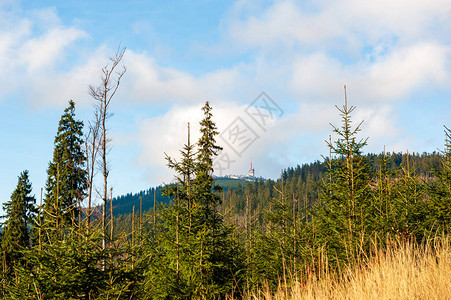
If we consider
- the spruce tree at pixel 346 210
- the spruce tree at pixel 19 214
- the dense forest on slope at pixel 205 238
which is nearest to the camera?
the dense forest on slope at pixel 205 238

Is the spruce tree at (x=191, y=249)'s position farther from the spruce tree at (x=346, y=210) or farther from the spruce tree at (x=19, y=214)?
the spruce tree at (x=19, y=214)

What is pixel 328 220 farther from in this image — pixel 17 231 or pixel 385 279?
pixel 17 231

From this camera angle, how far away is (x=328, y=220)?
34.4 ft

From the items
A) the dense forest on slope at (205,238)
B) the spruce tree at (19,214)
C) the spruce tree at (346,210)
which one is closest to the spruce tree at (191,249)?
the dense forest on slope at (205,238)

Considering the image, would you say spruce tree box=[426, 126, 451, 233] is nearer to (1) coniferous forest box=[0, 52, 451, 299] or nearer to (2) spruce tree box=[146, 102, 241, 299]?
(1) coniferous forest box=[0, 52, 451, 299]

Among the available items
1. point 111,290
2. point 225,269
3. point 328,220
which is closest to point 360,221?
point 328,220

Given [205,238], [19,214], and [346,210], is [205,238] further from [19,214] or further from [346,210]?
[19,214]

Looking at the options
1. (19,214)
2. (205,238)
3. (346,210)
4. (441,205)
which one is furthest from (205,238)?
(19,214)

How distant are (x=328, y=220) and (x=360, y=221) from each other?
3.11 feet

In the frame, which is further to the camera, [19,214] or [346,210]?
[19,214]

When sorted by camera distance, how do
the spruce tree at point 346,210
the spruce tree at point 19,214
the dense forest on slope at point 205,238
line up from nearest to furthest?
the dense forest on slope at point 205,238, the spruce tree at point 346,210, the spruce tree at point 19,214

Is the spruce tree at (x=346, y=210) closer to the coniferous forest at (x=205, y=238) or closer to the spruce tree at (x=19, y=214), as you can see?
the coniferous forest at (x=205, y=238)

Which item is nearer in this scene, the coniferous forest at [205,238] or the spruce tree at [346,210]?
the coniferous forest at [205,238]

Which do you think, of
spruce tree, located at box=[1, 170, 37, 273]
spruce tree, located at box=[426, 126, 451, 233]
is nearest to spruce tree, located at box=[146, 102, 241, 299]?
spruce tree, located at box=[426, 126, 451, 233]
